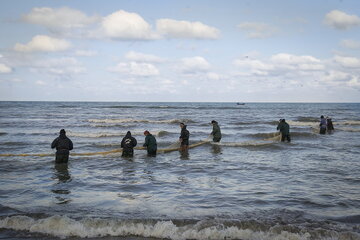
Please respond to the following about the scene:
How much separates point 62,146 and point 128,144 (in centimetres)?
295

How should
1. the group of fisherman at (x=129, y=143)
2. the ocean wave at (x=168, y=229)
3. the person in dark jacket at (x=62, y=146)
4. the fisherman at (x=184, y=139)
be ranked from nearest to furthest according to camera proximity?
the ocean wave at (x=168, y=229) < the person in dark jacket at (x=62, y=146) < the group of fisherman at (x=129, y=143) < the fisherman at (x=184, y=139)

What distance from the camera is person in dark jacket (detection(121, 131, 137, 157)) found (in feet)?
47.7

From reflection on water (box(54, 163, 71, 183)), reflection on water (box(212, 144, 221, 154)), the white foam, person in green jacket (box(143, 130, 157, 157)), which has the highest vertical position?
person in green jacket (box(143, 130, 157, 157))

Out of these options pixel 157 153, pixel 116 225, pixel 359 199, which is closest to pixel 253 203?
pixel 359 199

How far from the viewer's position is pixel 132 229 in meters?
6.52

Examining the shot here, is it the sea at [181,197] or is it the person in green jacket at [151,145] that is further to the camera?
the person in green jacket at [151,145]

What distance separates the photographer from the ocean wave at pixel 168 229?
626 cm

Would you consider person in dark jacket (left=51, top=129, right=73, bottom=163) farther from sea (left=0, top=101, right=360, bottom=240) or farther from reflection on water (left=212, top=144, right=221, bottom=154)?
reflection on water (left=212, top=144, right=221, bottom=154)

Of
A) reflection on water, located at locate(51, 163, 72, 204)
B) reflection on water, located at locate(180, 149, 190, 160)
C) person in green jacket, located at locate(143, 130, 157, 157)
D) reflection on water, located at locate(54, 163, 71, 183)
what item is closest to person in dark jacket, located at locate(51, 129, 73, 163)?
reflection on water, located at locate(54, 163, 71, 183)

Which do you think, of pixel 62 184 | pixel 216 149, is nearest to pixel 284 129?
pixel 216 149

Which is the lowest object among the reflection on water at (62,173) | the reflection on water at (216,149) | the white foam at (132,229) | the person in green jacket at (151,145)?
the reflection on water at (62,173)

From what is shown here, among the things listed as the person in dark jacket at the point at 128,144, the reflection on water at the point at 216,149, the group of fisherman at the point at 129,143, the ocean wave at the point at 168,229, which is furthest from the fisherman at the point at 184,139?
the ocean wave at the point at 168,229

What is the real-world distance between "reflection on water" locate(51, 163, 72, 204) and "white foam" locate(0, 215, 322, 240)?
1.58 m

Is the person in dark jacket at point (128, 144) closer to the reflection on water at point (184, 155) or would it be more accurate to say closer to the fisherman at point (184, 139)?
the reflection on water at point (184, 155)
